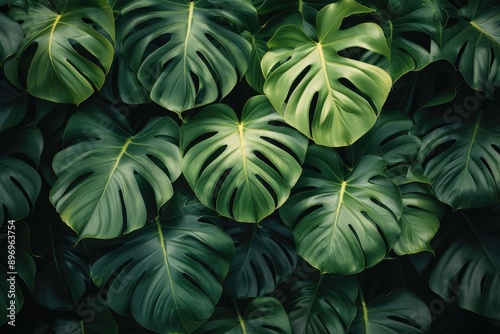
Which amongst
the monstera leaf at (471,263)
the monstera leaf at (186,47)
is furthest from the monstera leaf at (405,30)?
the monstera leaf at (471,263)

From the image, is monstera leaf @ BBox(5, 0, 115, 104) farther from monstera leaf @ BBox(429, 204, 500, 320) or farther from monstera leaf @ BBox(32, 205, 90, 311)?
monstera leaf @ BBox(429, 204, 500, 320)

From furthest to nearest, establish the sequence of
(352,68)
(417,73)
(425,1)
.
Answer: (417,73) → (425,1) → (352,68)

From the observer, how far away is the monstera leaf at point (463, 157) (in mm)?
1384

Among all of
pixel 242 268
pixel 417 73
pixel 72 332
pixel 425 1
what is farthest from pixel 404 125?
pixel 72 332

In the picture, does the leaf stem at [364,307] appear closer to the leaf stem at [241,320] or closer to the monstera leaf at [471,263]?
the monstera leaf at [471,263]

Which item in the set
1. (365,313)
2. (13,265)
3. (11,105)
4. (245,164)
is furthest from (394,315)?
(11,105)

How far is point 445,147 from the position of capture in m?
1.59

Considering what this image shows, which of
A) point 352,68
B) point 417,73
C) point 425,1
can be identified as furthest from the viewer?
point 417,73

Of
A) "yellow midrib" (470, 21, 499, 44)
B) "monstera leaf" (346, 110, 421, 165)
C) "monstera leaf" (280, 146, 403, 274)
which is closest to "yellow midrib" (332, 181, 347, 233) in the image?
"monstera leaf" (280, 146, 403, 274)

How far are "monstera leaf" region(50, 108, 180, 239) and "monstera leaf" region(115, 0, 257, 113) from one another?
12 centimetres

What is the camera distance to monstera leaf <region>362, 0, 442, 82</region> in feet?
4.54

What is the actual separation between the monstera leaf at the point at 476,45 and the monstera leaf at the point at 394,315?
0.60 metres

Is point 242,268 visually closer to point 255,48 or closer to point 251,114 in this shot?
point 251,114

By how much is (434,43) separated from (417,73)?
0.13m
